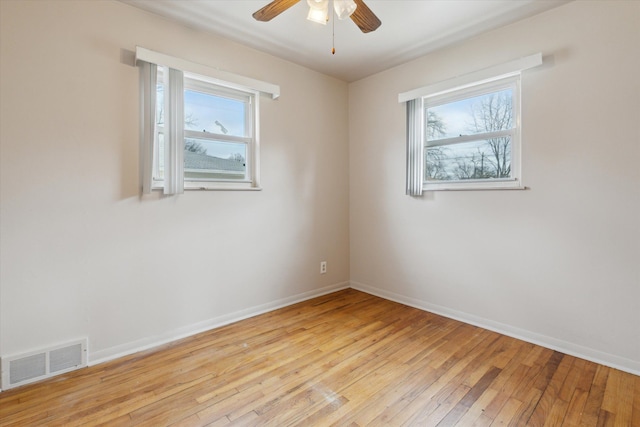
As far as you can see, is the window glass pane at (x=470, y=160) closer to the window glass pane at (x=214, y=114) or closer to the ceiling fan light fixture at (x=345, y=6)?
the ceiling fan light fixture at (x=345, y=6)

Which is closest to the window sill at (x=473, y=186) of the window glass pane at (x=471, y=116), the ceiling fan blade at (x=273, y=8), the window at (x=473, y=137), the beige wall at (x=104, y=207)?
the window at (x=473, y=137)

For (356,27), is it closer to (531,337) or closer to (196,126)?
(196,126)

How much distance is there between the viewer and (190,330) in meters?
2.68

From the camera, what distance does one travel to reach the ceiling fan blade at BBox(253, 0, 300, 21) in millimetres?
1787

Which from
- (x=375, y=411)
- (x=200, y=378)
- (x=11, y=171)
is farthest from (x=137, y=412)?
(x=11, y=171)

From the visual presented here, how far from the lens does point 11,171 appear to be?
1930mm

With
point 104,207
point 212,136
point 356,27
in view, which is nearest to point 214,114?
point 212,136

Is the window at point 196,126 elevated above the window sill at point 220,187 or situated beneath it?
elevated above

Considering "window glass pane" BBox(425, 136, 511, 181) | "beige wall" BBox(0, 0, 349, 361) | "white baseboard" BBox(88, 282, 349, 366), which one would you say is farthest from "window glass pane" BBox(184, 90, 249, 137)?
"window glass pane" BBox(425, 136, 511, 181)

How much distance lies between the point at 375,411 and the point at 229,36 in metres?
3.08

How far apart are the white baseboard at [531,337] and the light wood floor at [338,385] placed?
77 mm

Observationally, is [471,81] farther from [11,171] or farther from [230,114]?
[11,171]

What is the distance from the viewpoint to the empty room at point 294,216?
190 cm

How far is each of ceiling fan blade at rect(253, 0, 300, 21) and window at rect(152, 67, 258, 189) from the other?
3.32ft
